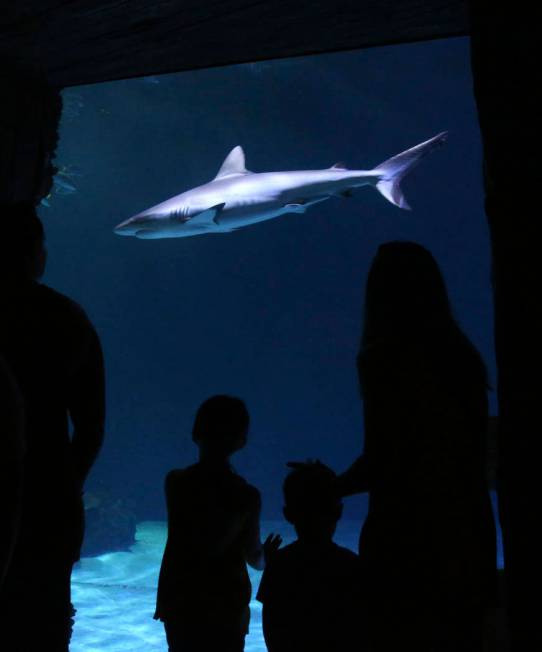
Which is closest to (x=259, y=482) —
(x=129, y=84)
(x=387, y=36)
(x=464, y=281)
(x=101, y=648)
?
(x=464, y=281)

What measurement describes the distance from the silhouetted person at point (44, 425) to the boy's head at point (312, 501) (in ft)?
2.39

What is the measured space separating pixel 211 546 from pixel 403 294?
1284 mm

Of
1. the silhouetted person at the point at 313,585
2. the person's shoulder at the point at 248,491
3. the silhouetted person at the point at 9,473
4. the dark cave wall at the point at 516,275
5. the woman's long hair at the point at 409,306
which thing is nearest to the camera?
the silhouetted person at the point at 9,473

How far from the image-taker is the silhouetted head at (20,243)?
2.27m

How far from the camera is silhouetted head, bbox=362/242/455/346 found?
7.05 feet

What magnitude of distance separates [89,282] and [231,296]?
1109 centimetres

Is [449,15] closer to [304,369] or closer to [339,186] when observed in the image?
[339,186]

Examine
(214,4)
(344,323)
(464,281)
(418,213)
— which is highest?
(418,213)

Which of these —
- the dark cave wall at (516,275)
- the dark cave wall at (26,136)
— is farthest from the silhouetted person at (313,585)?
the dark cave wall at (26,136)

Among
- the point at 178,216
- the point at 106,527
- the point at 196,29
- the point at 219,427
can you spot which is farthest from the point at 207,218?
the point at 106,527

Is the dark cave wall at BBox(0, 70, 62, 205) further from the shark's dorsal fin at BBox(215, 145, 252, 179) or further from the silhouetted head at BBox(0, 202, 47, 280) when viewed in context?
the shark's dorsal fin at BBox(215, 145, 252, 179)

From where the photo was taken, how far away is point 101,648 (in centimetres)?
838

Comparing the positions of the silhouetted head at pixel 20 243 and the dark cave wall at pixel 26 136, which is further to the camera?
the dark cave wall at pixel 26 136

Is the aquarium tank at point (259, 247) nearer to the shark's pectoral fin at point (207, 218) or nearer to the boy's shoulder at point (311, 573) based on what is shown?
the shark's pectoral fin at point (207, 218)
